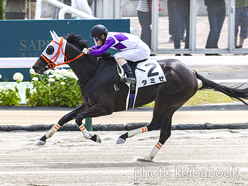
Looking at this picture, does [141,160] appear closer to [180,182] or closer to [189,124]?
[180,182]

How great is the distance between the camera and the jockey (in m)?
5.85

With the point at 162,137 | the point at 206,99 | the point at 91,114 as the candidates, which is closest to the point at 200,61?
the point at 206,99

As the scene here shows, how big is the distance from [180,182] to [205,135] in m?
2.49

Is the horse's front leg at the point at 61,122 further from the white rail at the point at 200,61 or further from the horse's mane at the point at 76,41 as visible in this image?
the white rail at the point at 200,61

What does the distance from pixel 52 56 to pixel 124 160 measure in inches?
64.8

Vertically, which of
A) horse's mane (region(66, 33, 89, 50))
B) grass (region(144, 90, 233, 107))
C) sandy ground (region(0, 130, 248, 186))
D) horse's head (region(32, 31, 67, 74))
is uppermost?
horse's mane (region(66, 33, 89, 50))

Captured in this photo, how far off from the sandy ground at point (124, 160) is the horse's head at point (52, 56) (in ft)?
3.84

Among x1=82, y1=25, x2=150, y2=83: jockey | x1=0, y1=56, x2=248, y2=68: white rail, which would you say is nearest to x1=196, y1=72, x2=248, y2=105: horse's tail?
x1=82, y1=25, x2=150, y2=83: jockey

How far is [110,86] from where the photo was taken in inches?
234

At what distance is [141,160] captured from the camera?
5.83 meters

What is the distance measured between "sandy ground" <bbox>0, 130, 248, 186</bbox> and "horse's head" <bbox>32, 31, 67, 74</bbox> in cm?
117

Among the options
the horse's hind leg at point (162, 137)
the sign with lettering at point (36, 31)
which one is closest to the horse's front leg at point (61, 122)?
the horse's hind leg at point (162, 137)

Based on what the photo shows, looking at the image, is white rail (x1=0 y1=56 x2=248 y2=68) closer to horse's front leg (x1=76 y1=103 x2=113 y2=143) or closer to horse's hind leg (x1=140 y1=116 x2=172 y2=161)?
horse's hind leg (x1=140 y1=116 x2=172 y2=161)

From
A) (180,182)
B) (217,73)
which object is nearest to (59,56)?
(180,182)
